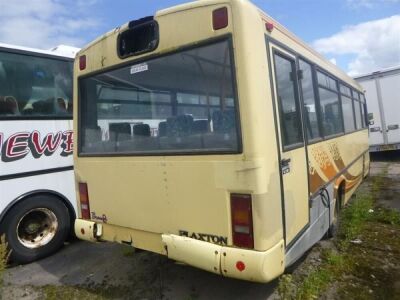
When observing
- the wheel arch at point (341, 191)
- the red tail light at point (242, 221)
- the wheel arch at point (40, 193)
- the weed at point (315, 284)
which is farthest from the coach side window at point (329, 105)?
the wheel arch at point (40, 193)

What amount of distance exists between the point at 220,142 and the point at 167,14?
125 centimetres

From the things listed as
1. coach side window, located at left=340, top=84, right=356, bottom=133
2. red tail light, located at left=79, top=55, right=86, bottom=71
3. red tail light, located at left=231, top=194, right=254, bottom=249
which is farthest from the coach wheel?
red tail light, located at left=79, top=55, right=86, bottom=71

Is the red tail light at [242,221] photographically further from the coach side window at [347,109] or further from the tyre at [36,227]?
the coach side window at [347,109]

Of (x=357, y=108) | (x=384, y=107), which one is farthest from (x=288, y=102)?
(x=384, y=107)

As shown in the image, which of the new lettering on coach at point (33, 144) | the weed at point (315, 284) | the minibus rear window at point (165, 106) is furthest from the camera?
the new lettering on coach at point (33, 144)

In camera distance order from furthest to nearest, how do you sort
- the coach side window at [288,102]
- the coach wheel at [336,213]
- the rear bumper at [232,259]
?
the coach wheel at [336,213], the coach side window at [288,102], the rear bumper at [232,259]

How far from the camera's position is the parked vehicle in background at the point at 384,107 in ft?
42.8

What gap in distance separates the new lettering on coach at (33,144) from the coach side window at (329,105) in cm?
362

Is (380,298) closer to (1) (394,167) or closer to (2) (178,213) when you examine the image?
(2) (178,213)

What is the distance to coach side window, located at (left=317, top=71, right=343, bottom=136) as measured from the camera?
4.68 metres

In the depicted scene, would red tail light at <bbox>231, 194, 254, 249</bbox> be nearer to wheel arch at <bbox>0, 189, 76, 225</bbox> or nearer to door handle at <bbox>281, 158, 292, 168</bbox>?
door handle at <bbox>281, 158, 292, 168</bbox>

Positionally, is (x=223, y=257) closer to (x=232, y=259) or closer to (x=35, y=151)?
(x=232, y=259)

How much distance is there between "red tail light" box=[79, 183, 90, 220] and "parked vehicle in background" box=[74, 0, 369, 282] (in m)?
0.02

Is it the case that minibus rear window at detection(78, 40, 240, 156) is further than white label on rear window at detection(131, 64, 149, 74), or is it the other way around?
white label on rear window at detection(131, 64, 149, 74)
